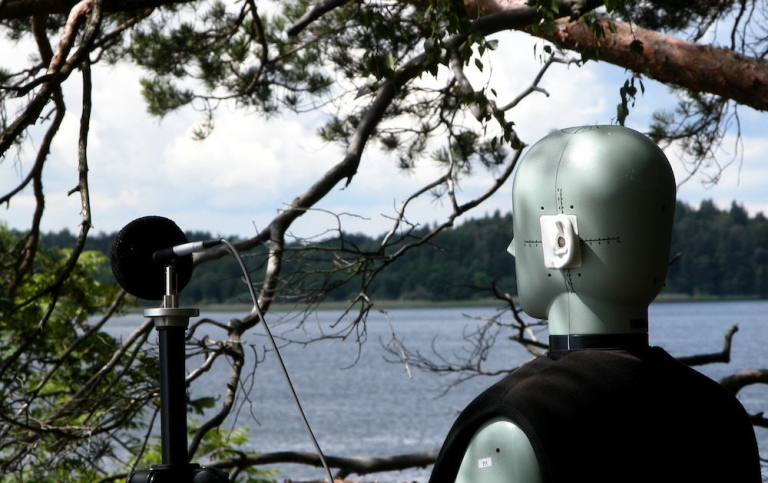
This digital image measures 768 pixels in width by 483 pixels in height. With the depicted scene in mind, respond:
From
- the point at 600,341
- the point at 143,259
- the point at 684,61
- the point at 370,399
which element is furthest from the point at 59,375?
the point at 370,399

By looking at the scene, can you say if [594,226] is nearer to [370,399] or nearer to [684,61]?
[684,61]

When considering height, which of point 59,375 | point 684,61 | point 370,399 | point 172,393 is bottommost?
point 370,399

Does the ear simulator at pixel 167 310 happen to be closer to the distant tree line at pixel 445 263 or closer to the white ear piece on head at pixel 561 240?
the distant tree line at pixel 445 263

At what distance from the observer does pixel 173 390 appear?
164 centimetres

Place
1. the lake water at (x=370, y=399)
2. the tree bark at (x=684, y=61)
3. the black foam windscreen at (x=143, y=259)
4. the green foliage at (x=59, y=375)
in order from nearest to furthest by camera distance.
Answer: the black foam windscreen at (x=143, y=259) → the green foliage at (x=59, y=375) → the tree bark at (x=684, y=61) → the lake water at (x=370, y=399)

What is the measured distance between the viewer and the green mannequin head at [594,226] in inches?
68.7

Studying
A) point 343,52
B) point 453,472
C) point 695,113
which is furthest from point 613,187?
point 695,113

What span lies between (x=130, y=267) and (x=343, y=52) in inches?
147

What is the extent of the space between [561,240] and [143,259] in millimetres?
756

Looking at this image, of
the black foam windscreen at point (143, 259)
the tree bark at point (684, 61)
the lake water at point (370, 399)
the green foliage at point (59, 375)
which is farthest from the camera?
the lake water at point (370, 399)

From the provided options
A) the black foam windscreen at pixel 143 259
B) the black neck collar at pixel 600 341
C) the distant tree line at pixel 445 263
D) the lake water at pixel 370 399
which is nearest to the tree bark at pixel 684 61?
the distant tree line at pixel 445 263

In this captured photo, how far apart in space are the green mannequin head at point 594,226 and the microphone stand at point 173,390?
656mm

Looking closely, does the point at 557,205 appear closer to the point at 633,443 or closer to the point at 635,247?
the point at 635,247

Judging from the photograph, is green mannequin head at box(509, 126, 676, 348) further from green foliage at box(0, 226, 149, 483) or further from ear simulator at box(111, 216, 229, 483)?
green foliage at box(0, 226, 149, 483)
